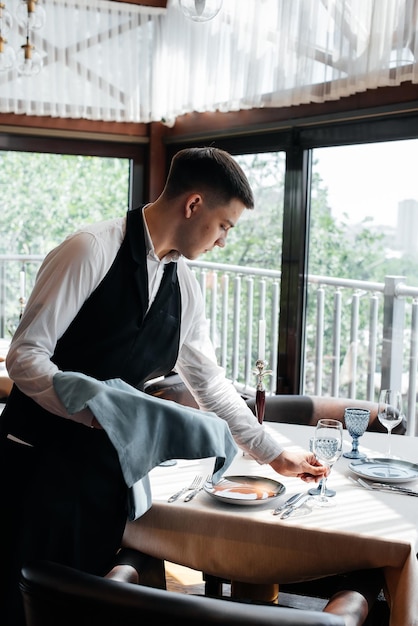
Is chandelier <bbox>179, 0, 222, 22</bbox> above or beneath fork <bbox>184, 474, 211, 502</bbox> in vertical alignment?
above

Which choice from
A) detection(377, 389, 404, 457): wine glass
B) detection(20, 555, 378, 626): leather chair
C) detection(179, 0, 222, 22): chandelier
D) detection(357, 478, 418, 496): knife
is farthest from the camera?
detection(179, 0, 222, 22): chandelier

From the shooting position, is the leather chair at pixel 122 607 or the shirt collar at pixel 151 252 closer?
the leather chair at pixel 122 607

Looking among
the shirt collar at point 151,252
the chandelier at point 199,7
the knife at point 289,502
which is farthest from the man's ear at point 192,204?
the chandelier at point 199,7

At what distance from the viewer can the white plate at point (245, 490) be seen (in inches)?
75.1

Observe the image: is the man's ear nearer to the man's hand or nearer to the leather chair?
the man's hand

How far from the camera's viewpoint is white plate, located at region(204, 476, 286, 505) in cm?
191

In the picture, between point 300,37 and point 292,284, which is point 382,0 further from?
point 292,284

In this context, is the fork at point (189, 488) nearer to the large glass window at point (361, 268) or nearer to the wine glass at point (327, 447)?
the wine glass at point (327, 447)

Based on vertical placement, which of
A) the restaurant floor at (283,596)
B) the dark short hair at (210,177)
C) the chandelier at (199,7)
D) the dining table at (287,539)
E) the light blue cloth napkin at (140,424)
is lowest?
the restaurant floor at (283,596)

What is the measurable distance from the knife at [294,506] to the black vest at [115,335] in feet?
1.52

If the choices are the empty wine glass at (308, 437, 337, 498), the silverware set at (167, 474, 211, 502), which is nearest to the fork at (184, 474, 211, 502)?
the silverware set at (167, 474, 211, 502)

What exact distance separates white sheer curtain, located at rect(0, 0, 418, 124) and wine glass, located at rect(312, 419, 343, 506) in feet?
6.64

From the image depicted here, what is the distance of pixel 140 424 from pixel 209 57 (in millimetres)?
3496

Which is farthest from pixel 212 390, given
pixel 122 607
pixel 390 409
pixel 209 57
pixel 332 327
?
pixel 209 57
